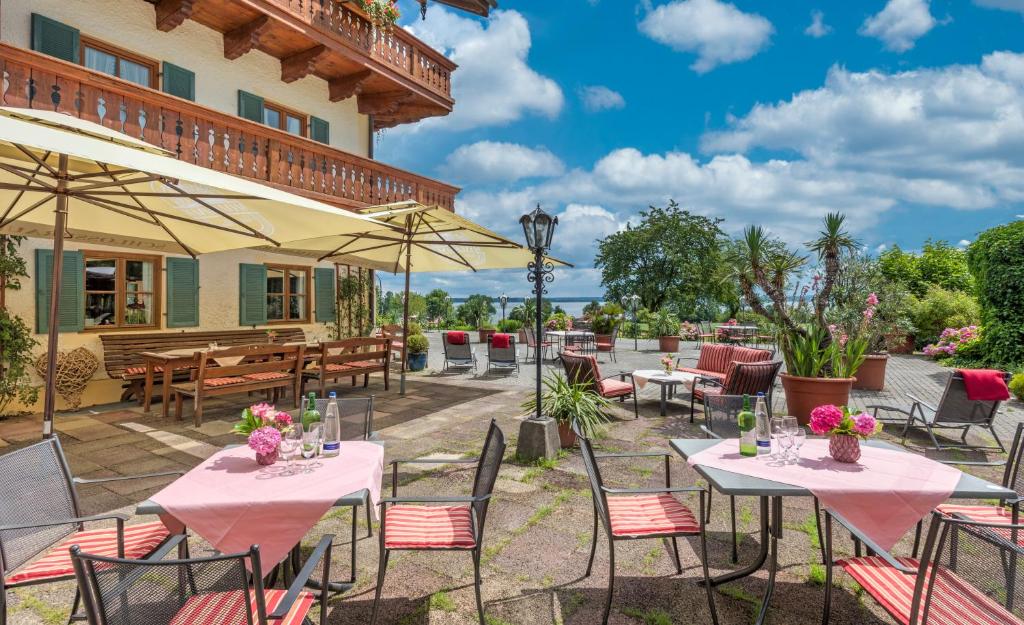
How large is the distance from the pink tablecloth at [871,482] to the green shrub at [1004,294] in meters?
10.7

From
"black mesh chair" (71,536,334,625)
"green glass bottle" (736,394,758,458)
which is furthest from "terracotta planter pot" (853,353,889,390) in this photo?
"black mesh chair" (71,536,334,625)

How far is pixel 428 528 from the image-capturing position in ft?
8.47

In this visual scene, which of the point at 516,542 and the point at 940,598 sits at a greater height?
the point at 940,598

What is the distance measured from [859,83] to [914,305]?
767 cm

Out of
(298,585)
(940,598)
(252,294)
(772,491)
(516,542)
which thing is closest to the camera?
(298,585)

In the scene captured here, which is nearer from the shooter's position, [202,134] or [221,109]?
[202,134]

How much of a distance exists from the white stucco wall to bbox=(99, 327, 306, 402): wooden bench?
3.81m

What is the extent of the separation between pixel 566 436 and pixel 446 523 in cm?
297

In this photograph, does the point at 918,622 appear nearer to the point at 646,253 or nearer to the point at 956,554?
the point at 956,554

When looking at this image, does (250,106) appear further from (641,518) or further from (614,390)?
(641,518)

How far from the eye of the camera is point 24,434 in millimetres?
5781

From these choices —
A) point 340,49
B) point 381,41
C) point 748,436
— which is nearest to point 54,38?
point 340,49

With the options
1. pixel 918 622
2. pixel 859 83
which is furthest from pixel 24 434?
pixel 859 83

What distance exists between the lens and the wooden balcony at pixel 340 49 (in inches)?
344
